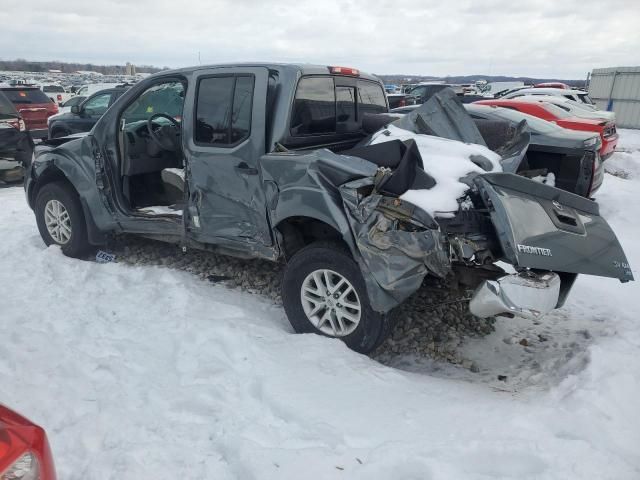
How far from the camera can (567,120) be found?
9.71 metres

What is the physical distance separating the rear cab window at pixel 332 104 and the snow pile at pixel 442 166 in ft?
1.71

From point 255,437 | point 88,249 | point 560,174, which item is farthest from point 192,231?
point 560,174

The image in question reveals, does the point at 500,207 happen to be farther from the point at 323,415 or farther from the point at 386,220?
the point at 323,415

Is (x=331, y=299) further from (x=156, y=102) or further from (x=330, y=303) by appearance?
(x=156, y=102)

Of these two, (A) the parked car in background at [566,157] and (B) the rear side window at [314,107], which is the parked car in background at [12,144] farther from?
(A) the parked car in background at [566,157]

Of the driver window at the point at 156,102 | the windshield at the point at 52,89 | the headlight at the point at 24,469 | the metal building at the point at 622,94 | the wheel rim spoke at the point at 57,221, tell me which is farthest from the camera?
the windshield at the point at 52,89

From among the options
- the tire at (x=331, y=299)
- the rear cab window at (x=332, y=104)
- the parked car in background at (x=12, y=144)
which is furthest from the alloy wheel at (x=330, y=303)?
the parked car in background at (x=12, y=144)

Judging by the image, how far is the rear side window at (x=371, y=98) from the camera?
4938mm

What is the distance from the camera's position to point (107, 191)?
509 cm

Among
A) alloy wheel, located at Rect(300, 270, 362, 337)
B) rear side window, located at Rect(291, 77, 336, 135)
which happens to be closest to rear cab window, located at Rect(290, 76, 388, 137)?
rear side window, located at Rect(291, 77, 336, 135)

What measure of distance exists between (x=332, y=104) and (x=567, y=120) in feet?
23.3

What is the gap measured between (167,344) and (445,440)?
6.63 ft

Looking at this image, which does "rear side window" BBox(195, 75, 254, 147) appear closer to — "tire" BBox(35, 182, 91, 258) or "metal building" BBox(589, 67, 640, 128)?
"tire" BBox(35, 182, 91, 258)

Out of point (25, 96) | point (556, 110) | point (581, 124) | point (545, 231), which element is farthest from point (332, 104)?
point (25, 96)
